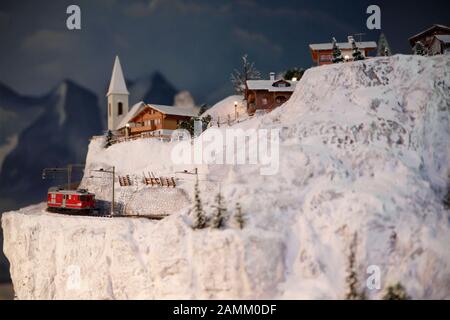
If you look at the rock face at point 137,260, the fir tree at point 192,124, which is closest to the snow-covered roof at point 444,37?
the fir tree at point 192,124

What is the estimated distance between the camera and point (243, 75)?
49.3 meters

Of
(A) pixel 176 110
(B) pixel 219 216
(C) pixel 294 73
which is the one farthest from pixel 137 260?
(C) pixel 294 73

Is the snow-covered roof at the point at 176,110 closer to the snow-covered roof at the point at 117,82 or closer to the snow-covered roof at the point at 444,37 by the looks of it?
the snow-covered roof at the point at 117,82

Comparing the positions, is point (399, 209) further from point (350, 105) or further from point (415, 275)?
point (350, 105)

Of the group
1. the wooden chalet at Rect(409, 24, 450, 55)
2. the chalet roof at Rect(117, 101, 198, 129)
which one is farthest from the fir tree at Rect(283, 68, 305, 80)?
the wooden chalet at Rect(409, 24, 450, 55)

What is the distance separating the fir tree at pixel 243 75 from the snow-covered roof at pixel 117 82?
1001 centimetres

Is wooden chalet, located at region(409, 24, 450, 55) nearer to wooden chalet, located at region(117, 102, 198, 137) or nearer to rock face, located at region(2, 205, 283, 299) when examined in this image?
wooden chalet, located at region(117, 102, 198, 137)

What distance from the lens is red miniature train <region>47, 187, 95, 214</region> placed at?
3362 centimetres

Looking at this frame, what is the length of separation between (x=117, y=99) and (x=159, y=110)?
6.94m

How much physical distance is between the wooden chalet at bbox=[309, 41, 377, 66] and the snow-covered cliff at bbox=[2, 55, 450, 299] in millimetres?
9249

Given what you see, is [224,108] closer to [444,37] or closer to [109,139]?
[109,139]

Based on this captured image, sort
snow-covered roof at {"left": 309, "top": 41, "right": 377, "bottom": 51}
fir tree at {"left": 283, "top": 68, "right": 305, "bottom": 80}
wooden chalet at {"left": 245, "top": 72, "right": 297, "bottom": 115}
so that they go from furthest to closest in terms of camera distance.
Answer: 1. fir tree at {"left": 283, "top": 68, "right": 305, "bottom": 80}
2. snow-covered roof at {"left": 309, "top": 41, "right": 377, "bottom": 51}
3. wooden chalet at {"left": 245, "top": 72, "right": 297, "bottom": 115}

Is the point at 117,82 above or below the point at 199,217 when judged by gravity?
above
